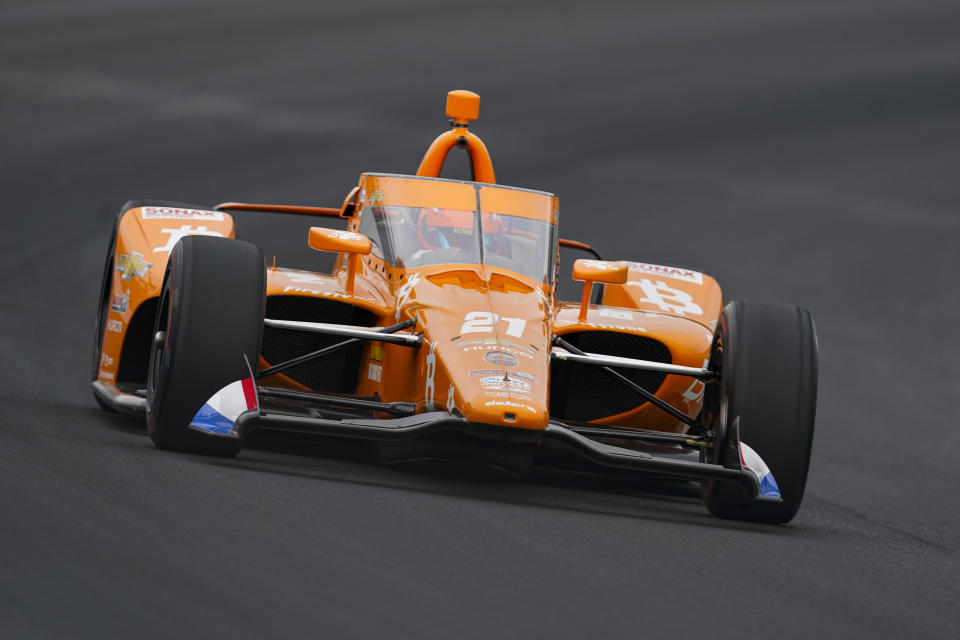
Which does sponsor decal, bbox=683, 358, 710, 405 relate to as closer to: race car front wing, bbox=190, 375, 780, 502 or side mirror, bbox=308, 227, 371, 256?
race car front wing, bbox=190, 375, 780, 502

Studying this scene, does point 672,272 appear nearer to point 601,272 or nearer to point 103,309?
point 601,272

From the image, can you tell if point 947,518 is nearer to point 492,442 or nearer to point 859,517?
point 859,517

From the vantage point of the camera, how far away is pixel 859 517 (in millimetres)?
8438

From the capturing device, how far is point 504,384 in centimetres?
684

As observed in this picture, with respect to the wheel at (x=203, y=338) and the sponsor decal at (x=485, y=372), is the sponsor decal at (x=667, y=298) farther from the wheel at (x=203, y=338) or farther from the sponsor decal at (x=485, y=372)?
the wheel at (x=203, y=338)

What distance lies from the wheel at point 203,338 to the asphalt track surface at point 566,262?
25cm

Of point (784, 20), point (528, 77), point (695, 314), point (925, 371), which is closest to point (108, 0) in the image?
point (528, 77)

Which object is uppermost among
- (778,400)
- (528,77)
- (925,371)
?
(528,77)

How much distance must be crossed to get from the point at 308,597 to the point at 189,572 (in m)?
0.41

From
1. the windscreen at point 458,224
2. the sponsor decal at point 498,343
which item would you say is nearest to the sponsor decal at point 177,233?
the windscreen at point 458,224

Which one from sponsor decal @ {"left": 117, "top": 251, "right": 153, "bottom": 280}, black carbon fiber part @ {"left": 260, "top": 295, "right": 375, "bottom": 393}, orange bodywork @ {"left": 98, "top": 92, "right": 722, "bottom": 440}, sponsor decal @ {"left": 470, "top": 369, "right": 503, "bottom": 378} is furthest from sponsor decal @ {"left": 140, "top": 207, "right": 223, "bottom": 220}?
sponsor decal @ {"left": 470, "top": 369, "right": 503, "bottom": 378}

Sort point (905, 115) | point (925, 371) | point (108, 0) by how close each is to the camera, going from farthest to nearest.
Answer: point (108, 0) → point (905, 115) → point (925, 371)

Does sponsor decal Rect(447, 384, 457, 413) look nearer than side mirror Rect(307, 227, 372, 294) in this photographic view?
Yes

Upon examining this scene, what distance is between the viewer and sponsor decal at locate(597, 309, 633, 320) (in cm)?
851
